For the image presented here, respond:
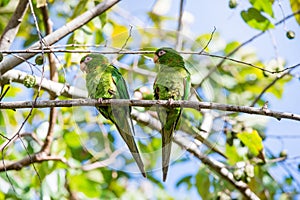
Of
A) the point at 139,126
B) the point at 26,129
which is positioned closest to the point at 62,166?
the point at 26,129

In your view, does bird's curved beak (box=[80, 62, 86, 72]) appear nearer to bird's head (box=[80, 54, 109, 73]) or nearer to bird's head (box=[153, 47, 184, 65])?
bird's head (box=[80, 54, 109, 73])

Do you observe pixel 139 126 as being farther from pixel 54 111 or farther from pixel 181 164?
pixel 181 164

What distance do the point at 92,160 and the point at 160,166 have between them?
52.1 inches

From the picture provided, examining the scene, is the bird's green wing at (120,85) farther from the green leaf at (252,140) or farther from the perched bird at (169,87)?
the green leaf at (252,140)

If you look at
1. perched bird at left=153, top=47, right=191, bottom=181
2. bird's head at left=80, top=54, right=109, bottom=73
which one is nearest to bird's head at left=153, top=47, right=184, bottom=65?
perched bird at left=153, top=47, right=191, bottom=181

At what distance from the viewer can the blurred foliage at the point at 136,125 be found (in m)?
3.16

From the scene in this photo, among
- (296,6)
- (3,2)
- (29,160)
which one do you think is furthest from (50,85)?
(296,6)

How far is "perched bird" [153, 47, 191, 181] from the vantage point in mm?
2752

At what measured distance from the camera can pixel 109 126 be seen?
3354 millimetres

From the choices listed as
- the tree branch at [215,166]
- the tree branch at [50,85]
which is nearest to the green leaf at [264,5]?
the tree branch at [215,166]

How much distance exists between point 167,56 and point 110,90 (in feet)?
1.09

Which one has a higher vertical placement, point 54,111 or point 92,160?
point 54,111

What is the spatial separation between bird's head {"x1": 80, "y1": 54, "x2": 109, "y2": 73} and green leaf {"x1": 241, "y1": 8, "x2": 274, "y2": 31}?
0.91 meters

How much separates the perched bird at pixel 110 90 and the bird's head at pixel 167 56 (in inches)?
8.4
